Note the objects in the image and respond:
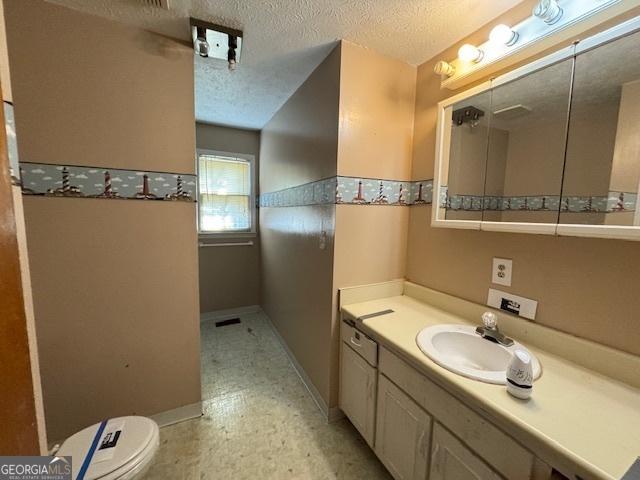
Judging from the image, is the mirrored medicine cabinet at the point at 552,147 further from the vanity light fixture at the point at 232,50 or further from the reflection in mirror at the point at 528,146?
the vanity light fixture at the point at 232,50

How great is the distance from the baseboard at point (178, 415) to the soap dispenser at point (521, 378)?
70.7 inches

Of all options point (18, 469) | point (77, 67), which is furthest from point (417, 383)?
point (77, 67)

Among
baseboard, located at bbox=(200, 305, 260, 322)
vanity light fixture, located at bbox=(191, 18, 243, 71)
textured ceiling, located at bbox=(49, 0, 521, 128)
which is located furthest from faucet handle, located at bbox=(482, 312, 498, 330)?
baseboard, located at bbox=(200, 305, 260, 322)

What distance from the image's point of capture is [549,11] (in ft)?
3.20

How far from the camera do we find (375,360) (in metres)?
1.30

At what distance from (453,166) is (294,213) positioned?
1.24m

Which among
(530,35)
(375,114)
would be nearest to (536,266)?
(530,35)

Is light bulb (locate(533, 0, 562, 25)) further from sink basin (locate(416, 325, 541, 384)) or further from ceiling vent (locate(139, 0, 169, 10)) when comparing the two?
ceiling vent (locate(139, 0, 169, 10))

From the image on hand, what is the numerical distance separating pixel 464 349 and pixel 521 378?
0.47 metres

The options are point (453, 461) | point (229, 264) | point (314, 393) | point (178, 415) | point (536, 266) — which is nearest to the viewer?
point (453, 461)

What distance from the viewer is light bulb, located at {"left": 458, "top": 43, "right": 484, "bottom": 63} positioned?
1254 mm

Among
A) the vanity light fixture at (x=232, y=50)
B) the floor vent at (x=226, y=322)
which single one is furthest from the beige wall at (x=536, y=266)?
the floor vent at (x=226, y=322)

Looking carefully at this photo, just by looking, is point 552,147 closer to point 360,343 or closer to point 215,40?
point 360,343

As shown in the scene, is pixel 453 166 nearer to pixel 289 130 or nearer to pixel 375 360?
pixel 375 360
